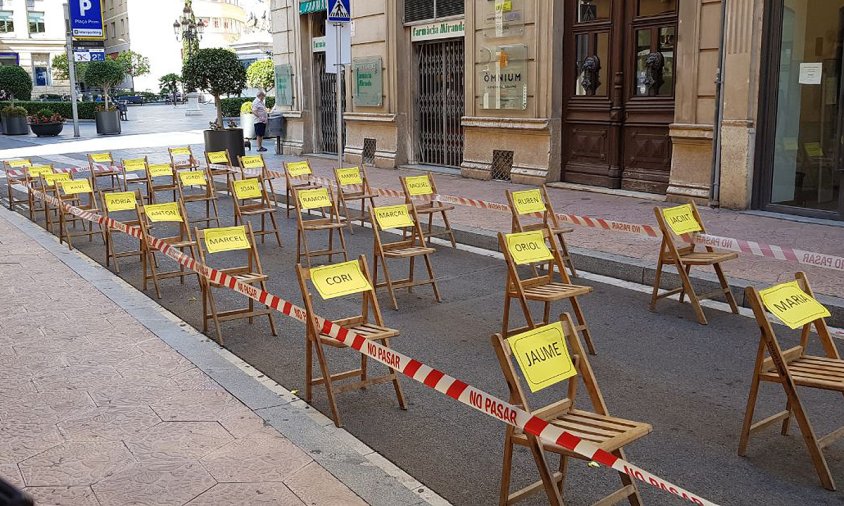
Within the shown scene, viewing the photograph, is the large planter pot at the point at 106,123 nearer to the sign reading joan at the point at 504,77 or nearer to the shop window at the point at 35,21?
the sign reading joan at the point at 504,77

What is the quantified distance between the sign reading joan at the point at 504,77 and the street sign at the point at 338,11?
298 centimetres

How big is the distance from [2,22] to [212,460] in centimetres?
8737

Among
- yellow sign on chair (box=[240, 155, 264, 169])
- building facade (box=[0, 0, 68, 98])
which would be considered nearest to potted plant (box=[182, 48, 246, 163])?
yellow sign on chair (box=[240, 155, 264, 169])

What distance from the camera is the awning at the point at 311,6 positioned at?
21234 millimetres

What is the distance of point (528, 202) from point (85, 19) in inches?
1168

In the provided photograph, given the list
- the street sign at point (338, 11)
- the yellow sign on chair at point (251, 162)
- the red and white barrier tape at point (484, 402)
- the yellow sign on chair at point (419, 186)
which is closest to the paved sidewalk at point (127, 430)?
the red and white barrier tape at point (484, 402)

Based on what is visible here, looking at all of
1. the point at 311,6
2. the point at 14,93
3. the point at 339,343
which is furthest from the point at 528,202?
the point at 14,93

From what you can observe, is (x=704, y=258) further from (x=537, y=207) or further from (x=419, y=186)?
(x=419, y=186)

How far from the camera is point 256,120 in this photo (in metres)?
25.2

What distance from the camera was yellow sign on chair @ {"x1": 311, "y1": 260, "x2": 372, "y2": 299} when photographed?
5409 mm

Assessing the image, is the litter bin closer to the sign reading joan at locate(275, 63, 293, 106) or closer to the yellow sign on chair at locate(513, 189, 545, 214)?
the sign reading joan at locate(275, 63, 293, 106)

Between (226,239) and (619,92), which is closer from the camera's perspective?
(226,239)

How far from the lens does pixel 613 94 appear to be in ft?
46.4

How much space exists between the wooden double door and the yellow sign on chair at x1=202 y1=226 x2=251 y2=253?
26.8 ft
